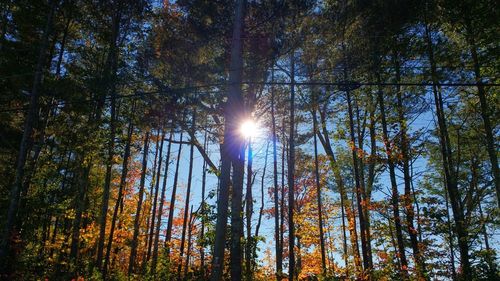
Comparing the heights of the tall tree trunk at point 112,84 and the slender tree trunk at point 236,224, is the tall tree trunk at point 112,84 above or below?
above

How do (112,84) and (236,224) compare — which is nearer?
(236,224)

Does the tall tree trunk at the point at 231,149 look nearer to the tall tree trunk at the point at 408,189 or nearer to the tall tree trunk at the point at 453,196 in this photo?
the tall tree trunk at the point at 453,196

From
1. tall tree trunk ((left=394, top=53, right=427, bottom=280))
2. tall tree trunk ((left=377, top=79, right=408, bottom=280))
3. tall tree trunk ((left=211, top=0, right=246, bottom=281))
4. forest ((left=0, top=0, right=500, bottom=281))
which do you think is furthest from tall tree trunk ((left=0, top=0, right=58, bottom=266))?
tall tree trunk ((left=394, top=53, right=427, bottom=280))

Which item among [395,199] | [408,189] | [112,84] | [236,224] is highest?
[112,84]

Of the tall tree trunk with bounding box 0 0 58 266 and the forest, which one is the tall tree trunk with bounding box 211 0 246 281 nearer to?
the forest

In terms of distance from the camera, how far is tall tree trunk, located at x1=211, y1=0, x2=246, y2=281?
6.87 m

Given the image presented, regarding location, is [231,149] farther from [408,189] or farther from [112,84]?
[408,189]

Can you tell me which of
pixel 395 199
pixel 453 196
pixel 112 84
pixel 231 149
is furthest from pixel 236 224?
pixel 453 196

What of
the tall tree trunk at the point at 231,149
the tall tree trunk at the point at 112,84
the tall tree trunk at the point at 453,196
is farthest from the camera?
the tall tree trunk at the point at 112,84

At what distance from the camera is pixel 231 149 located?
7625 millimetres

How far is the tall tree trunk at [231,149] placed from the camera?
6867mm

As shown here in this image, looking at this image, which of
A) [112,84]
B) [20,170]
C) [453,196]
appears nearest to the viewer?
[20,170]

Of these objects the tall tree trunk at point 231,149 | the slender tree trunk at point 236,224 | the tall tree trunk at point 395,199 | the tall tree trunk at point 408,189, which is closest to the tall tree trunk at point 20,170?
the tall tree trunk at point 231,149

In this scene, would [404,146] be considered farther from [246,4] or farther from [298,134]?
[298,134]
